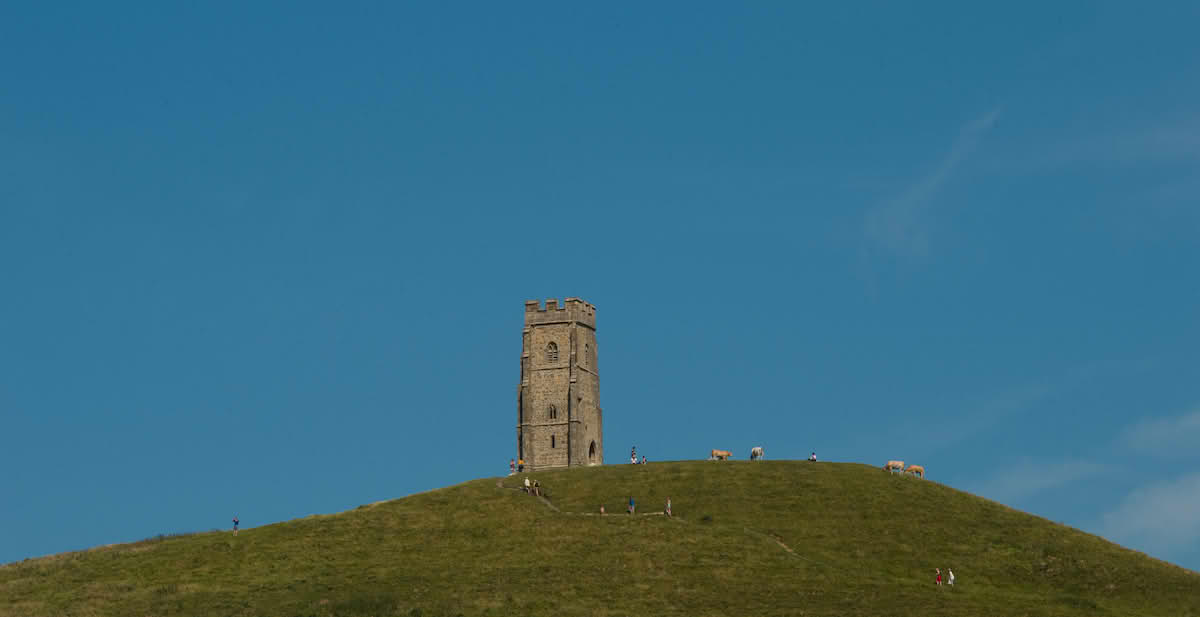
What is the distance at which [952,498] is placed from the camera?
3770 inches

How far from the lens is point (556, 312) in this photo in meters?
128

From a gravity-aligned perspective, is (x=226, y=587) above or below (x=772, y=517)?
below

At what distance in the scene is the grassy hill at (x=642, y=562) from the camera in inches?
2950

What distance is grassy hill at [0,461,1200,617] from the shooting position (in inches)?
2950

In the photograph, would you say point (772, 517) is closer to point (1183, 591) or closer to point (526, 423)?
point (1183, 591)

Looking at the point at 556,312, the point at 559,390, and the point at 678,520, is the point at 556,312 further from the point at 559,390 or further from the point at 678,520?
the point at 678,520

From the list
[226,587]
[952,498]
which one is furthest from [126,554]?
[952,498]

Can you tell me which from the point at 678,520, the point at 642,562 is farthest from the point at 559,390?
the point at 642,562

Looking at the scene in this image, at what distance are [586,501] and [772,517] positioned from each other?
11.9 meters

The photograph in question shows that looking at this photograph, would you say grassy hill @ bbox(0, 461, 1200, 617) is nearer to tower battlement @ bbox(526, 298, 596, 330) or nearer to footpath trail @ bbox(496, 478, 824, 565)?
footpath trail @ bbox(496, 478, 824, 565)

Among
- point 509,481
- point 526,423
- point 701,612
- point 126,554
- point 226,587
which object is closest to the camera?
point 701,612

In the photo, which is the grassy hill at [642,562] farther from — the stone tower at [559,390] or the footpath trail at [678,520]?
the stone tower at [559,390]

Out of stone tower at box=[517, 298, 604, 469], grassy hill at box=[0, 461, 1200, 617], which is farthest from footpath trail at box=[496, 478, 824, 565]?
stone tower at box=[517, 298, 604, 469]

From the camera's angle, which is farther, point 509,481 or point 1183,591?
point 509,481
